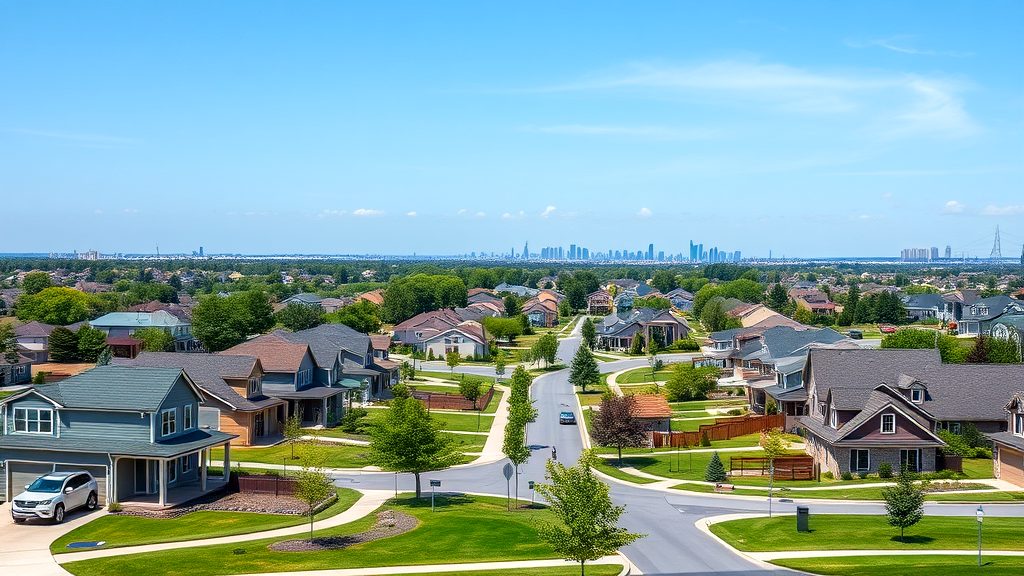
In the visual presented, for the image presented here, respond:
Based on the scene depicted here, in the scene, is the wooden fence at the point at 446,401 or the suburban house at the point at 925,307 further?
the suburban house at the point at 925,307

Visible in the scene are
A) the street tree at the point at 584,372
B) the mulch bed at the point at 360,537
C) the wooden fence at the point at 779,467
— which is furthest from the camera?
the street tree at the point at 584,372

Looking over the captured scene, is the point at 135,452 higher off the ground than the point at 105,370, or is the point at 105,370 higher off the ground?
the point at 105,370

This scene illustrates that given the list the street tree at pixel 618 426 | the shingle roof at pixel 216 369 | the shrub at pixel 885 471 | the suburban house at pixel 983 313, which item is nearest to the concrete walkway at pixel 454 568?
the street tree at pixel 618 426

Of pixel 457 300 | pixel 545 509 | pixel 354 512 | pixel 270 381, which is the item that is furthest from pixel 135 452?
pixel 457 300

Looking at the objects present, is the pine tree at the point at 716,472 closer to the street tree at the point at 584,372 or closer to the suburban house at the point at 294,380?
the suburban house at the point at 294,380

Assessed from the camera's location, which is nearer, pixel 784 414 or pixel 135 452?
pixel 135 452

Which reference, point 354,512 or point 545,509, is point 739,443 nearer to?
point 545,509
